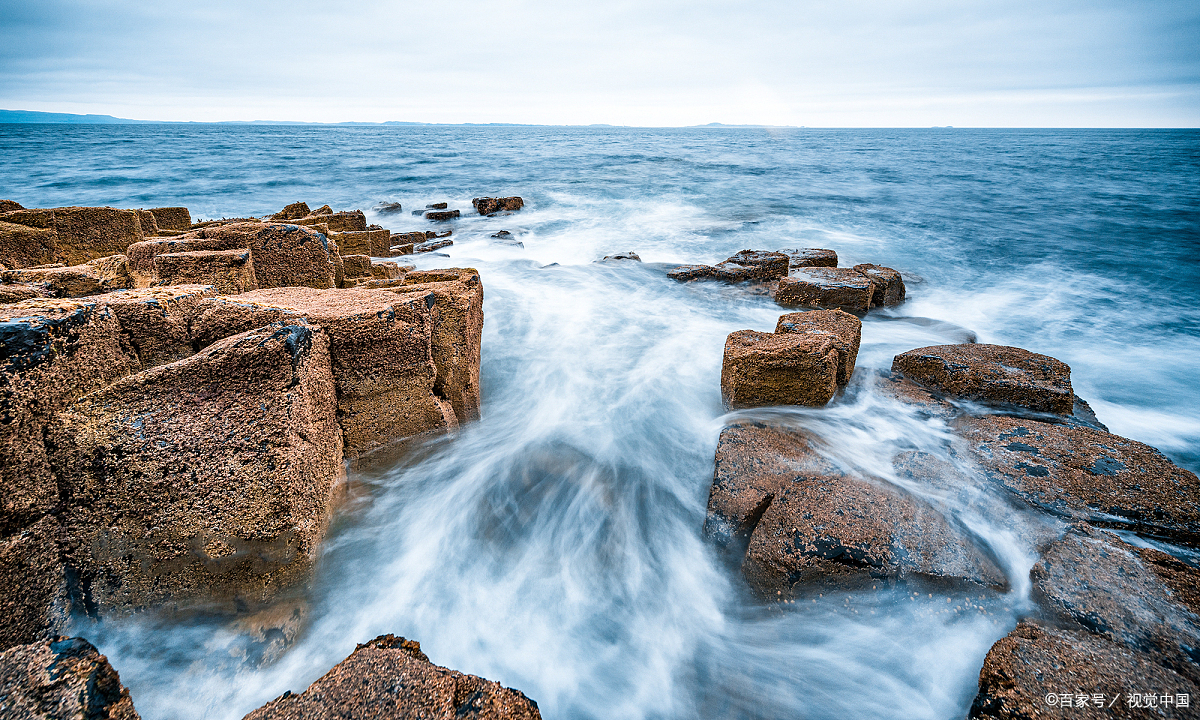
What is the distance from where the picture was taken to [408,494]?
3.34 m

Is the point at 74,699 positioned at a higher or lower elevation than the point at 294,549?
higher

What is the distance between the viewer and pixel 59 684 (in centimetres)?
137

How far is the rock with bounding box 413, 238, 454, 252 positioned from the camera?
10.0 m

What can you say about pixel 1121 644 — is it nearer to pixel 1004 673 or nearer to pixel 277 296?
pixel 1004 673

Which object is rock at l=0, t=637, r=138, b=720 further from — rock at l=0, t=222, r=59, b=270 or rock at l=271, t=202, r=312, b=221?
rock at l=271, t=202, r=312, b=221

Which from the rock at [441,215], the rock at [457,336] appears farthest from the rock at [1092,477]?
the rock at [441,215]

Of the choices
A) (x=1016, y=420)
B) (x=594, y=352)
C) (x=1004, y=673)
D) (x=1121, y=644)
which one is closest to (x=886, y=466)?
(x=1016, y=420)

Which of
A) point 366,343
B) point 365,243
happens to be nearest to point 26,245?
point 365,243

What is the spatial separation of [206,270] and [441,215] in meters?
12.1

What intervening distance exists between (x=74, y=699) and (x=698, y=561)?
2.65m

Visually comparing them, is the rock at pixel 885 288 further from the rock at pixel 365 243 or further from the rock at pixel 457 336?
the rock at pixel 365 243

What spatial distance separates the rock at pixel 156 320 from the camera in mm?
2271

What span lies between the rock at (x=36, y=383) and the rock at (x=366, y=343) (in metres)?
0.44

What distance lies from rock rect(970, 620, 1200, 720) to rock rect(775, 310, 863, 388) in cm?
253
